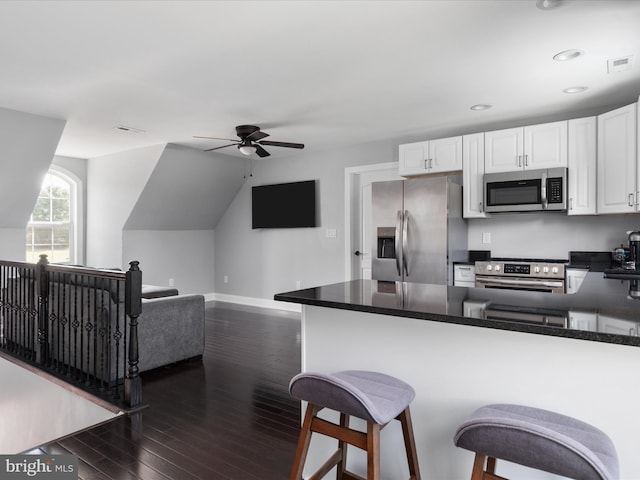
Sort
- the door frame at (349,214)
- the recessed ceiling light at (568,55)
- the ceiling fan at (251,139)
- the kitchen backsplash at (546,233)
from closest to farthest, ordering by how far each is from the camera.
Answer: the recessed ceiling light at (568,55)
the kitchen backsplash at (546,233)
the ceiling fan at (251,139)
the door frame at (349,214)

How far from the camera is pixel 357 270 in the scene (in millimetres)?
5957

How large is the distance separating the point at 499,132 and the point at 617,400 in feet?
11.4

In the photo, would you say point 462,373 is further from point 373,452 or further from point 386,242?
point 386,242

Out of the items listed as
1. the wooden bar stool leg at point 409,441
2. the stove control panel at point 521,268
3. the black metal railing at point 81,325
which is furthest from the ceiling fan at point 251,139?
the wooden bar stool leg at point 409,441

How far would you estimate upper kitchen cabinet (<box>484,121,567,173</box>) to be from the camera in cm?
395

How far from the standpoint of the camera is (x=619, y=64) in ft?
10.1

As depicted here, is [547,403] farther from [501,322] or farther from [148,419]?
[148,419]

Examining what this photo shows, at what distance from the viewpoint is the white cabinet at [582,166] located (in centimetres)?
380

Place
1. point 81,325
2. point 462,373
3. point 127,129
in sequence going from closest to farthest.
→ point 462,373, point 81,325, point 127,129

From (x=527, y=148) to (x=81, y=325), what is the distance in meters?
4.36

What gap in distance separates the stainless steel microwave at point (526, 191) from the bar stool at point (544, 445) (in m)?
3.19

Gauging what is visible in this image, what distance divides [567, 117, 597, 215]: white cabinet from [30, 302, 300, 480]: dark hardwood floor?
305cm

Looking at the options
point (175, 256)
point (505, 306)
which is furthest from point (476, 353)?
point (175, 256)

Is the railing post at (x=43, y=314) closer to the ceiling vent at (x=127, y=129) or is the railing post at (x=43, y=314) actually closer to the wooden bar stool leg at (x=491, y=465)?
the ceiling vent at (x=127, y=129)
